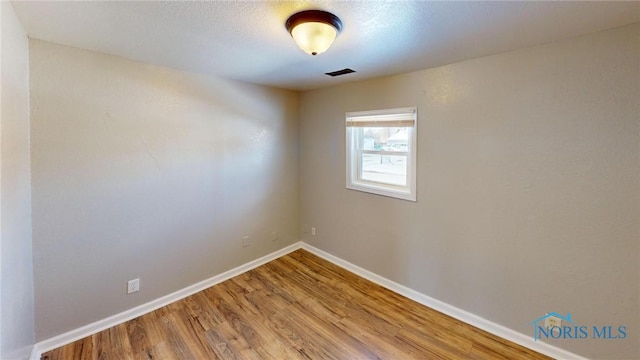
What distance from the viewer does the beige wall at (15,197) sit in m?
1.30

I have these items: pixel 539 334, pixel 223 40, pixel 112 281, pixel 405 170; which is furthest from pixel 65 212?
pixel 539 334

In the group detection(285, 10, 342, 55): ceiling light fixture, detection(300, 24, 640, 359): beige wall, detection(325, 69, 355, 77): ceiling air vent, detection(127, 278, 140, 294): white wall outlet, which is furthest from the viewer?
detection(325, 69, 355, 77): ceiling air vent

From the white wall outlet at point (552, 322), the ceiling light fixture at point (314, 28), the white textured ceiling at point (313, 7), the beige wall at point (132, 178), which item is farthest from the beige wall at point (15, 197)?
the white wall outlet at point (552, 322)

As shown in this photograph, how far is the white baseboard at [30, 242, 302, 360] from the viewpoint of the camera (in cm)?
195

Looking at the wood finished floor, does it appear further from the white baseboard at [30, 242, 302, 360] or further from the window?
the window

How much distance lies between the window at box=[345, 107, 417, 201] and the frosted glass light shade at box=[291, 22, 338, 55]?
1.32 meters

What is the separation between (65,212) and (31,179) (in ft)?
1.00

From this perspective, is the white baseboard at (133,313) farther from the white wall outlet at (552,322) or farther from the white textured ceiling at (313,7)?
the white wall outlet at (552,322)

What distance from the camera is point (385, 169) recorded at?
2992mm

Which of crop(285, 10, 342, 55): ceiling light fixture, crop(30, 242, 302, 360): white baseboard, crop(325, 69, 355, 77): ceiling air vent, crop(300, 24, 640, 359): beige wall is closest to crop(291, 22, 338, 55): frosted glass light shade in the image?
crop(285, 10, 342, 55): ceiling light fixture

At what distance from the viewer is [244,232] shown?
3.18 meters

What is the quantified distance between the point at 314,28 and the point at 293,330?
220cm

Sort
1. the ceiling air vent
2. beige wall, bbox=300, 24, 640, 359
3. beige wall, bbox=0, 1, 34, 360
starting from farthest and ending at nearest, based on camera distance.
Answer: the ceiling air vent < beige wall, bbox=300, 24, 640, 359 < beige wall, bbox=0, 1, 34, 360

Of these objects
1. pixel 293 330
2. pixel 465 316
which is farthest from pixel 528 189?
pixel 293 330
